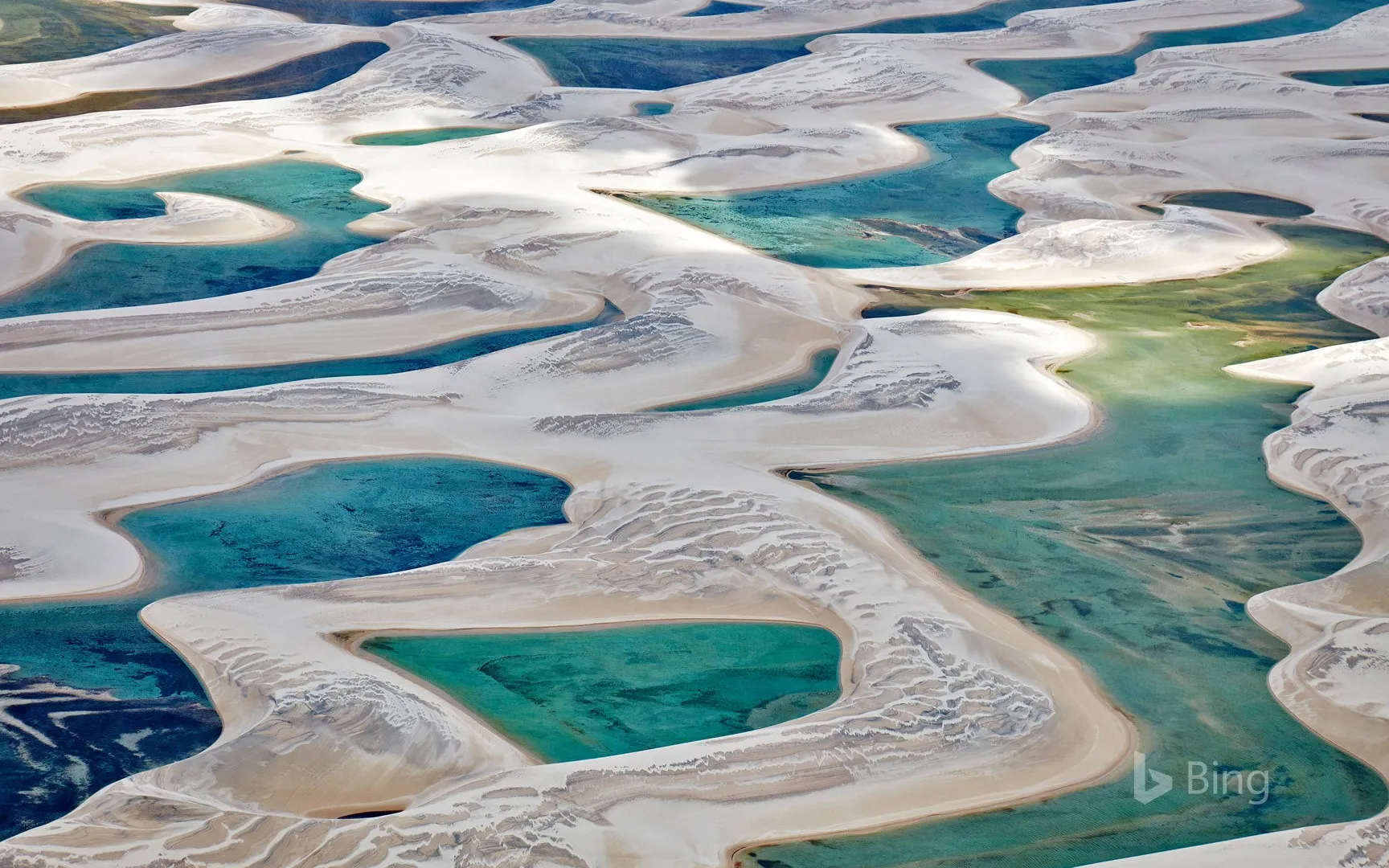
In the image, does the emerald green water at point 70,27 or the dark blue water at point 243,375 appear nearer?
the dark blue water at point 243,375

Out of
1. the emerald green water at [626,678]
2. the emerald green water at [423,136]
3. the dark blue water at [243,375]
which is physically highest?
the emerald green water at [423,136]

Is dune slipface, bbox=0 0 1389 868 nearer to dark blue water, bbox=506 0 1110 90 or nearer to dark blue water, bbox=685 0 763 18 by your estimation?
dark blue water, bbox=506 0 1110 90

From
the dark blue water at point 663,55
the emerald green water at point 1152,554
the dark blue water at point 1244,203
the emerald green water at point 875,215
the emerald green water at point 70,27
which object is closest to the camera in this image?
the emerald green water at point 1152,554

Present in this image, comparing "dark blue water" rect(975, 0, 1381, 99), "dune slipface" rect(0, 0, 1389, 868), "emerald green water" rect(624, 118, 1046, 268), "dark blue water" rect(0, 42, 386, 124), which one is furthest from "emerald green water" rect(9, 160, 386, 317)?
"dark blue water" rect(975, 0, 1381, 99)

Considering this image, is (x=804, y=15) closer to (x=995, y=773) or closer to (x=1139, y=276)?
(x=1139, y=276)

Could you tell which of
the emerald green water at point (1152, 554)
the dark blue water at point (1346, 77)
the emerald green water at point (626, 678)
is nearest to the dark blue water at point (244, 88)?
the emerald green water at point (1152, 554)

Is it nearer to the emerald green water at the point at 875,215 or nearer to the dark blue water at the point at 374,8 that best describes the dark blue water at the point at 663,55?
the dark blue water at the point at 374,8

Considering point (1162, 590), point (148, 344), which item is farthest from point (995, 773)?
point (148, 344)
